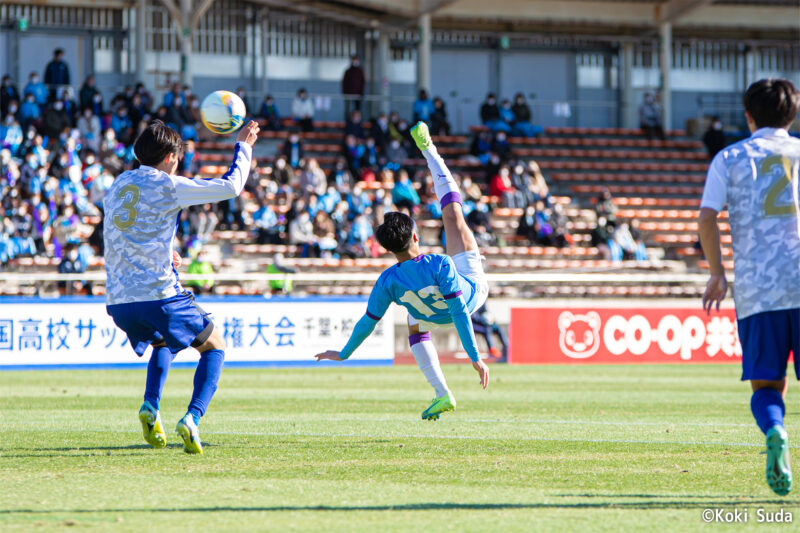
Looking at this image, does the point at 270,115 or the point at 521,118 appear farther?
the point at 521,118

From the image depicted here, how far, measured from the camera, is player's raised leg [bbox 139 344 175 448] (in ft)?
26.5

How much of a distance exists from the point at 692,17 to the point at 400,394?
26773mm

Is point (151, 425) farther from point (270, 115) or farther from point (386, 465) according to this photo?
point (270, 115)

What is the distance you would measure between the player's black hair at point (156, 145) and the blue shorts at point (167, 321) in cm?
89

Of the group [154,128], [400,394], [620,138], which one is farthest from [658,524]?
[620,138]

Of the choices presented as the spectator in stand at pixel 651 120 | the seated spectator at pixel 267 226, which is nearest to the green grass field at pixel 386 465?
the seated spectator at pixel 267 226

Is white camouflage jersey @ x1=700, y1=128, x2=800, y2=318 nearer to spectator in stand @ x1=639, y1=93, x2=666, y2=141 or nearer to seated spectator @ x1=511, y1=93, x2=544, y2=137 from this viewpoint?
seated spectator @ x1=511, y1=93, x2=544, y2=137

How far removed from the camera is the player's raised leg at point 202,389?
7730 millimetres

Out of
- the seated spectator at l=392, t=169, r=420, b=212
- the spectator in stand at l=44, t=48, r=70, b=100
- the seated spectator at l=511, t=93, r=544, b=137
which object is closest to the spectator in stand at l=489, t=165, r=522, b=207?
the seated spectator at l=392, t=169, r=420, b=212

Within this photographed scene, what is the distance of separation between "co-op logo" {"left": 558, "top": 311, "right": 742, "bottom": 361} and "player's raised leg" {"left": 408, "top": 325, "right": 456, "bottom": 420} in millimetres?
14006

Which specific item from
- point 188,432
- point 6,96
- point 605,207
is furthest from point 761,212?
point 6,96

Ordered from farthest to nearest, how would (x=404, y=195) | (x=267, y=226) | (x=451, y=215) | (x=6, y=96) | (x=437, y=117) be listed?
(x=437, y=117) < (x=6, y=96) < (x=404, y=195) < (x=267, y=226) < (x=451, y=215)

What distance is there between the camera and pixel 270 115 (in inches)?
1316

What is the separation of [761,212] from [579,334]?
17.9 meters
